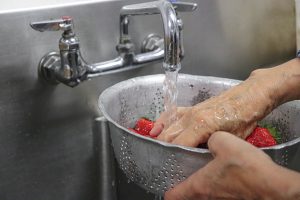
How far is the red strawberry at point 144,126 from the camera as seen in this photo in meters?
0.61

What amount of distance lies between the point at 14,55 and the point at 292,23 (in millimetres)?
647

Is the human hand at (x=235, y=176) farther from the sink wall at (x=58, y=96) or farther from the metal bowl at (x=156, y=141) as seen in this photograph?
the sink wall at (x=58, y=96)

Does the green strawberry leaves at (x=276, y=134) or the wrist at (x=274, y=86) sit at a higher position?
the wrist at (x=274, y=86)

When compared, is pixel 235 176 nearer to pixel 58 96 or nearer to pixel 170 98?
pixel 170 98

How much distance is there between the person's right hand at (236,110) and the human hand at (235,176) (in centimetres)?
9

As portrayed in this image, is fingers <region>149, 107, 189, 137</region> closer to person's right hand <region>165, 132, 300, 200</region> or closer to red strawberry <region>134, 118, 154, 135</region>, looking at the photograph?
red strawberry <region>134, 118, 154, 135</region>

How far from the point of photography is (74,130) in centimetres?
69

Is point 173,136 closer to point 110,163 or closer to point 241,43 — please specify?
point 110,163

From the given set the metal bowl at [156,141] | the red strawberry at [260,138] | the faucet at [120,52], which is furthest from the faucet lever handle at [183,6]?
the red strawberry at [260,138]

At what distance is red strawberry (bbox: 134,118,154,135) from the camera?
0.61 m

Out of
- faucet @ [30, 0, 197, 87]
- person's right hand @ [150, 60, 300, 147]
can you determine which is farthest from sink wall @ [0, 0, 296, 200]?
person's right hand @ [150, 60, 300, 147]

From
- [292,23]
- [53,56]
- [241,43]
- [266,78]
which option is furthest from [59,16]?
[292,23]

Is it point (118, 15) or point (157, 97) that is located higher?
point (118, 15)

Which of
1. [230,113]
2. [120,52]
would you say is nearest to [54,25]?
[120,52]
